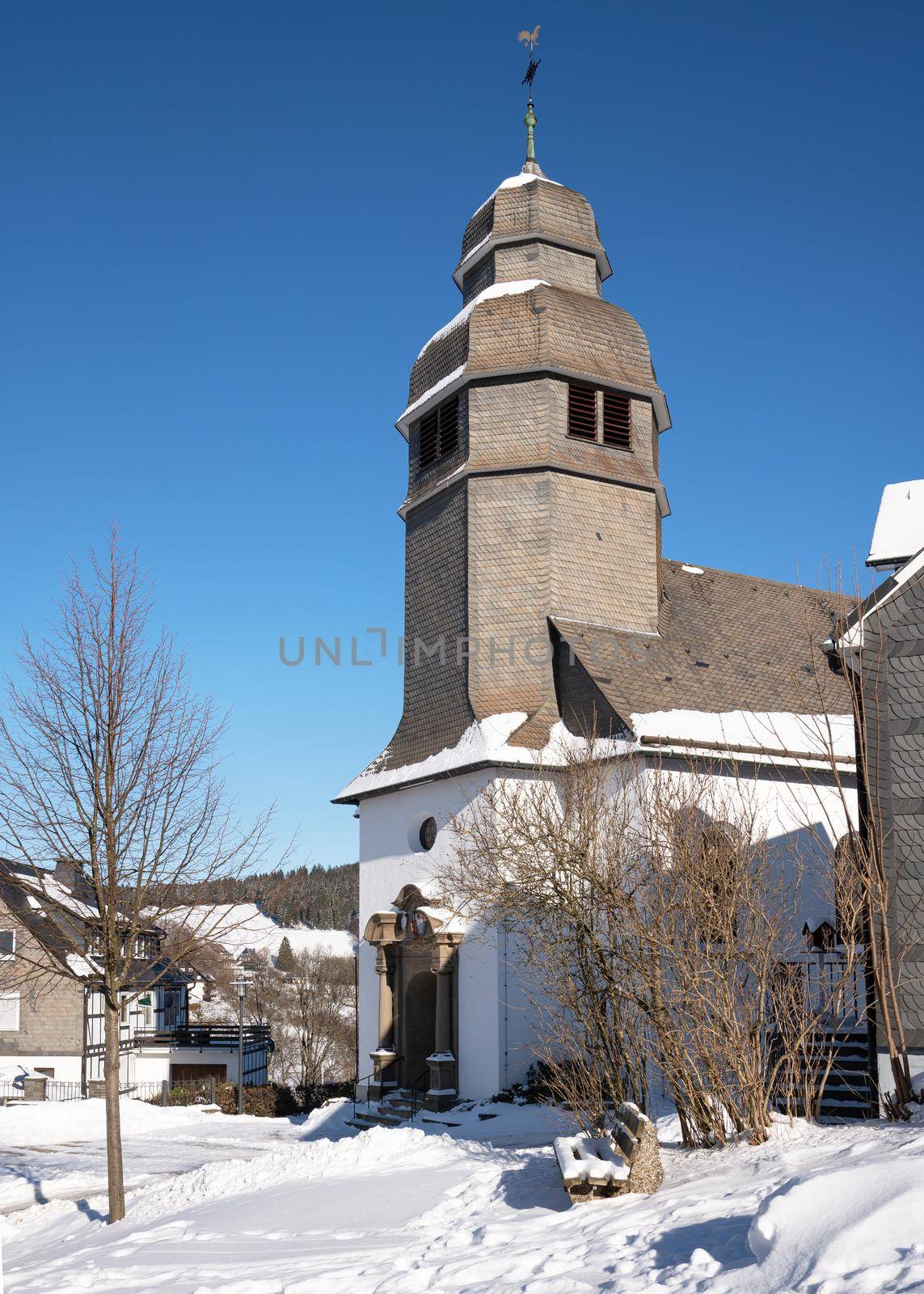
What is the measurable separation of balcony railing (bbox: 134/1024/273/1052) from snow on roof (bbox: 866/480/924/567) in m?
28.0

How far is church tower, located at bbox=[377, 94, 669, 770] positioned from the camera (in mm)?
23219

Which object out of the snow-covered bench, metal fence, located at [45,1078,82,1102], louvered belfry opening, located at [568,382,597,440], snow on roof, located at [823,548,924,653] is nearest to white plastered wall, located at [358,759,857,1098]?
snow on roof, located at [823,548,924,653]

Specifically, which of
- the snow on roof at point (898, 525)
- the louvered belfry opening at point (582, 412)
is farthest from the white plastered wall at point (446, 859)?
the louvered belfry opening at point (582, 412)

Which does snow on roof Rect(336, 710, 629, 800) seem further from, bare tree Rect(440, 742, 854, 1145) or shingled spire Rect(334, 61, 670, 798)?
bare tree Rect(440, 742, 854, 1145)

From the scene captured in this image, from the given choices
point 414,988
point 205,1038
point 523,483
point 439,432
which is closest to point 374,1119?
point 414,988

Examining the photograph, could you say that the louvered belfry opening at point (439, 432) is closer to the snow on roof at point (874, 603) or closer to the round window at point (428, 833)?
the round window at point (428, 833)

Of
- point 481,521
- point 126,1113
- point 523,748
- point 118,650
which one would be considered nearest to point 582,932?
point 118,650

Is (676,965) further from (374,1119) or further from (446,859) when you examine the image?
(374,1119)

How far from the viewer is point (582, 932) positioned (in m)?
12.3

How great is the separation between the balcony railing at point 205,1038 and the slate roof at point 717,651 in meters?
21.5

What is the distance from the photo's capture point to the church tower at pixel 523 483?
23219 mm

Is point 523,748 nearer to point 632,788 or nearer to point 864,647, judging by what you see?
point 632,788

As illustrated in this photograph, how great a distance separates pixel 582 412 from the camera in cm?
2459

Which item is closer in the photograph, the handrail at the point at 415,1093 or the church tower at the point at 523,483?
the handrail at the point at 415,1093
